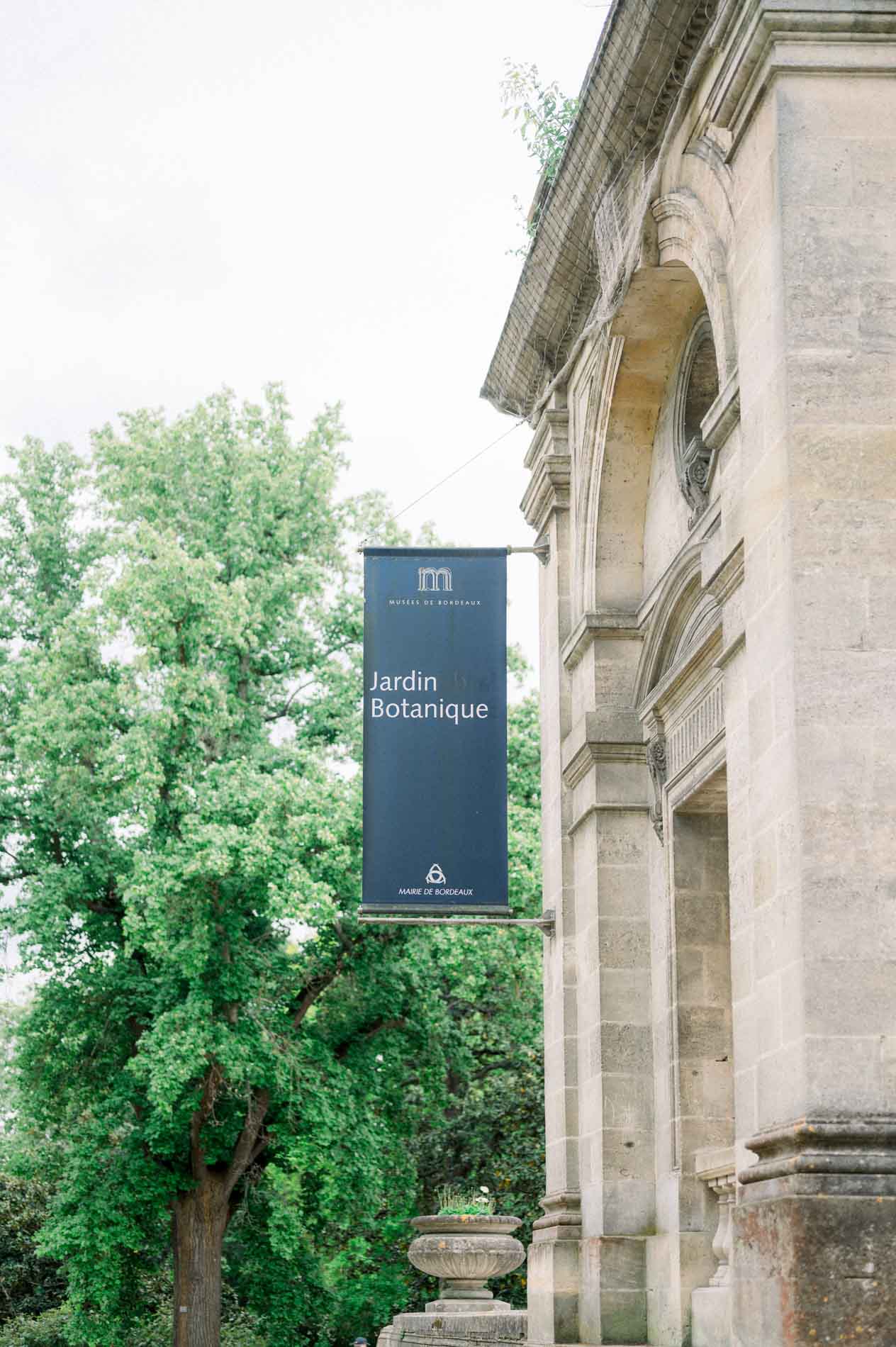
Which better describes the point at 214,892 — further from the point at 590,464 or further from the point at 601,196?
the point at 601,196

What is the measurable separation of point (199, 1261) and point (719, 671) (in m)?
16.5

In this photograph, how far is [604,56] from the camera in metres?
10.4

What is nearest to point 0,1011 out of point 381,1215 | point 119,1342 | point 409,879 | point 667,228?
point 381,1215

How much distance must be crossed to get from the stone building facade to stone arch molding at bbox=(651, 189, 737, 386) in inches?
1.2

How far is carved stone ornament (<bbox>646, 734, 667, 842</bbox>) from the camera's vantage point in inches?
463

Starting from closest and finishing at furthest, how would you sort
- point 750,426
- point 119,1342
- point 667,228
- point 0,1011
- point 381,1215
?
point 750,426
point 667,228
point 119,1342
point 381,1215
point 0,1011

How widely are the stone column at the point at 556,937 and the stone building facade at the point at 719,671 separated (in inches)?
1.1

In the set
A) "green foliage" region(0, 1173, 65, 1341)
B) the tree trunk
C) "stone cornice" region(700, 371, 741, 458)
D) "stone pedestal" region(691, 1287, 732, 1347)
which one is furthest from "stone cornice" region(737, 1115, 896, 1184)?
"green foliage" region(0, 1173, 65, 1341)

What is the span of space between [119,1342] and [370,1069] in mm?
4757

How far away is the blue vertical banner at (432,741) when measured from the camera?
12.1m

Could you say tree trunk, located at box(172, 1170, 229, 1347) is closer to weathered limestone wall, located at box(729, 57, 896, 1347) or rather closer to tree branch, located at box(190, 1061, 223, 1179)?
tree branch, located at box(190, 1061, 223, 1179)

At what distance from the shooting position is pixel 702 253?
9.51 m

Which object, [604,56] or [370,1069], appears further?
[370,1069]

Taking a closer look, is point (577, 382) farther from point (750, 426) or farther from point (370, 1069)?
point (370, 1069)
